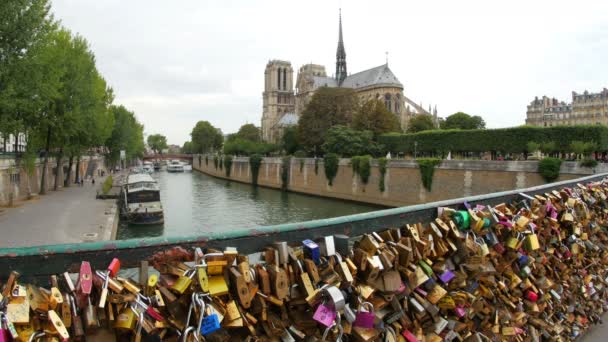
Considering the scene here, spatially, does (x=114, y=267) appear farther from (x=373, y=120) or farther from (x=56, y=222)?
(x=373, y=120)

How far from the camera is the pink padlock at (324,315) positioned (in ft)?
8.64

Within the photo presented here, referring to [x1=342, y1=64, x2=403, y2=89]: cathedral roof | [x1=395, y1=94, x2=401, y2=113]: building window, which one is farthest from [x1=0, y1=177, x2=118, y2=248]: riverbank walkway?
[x1=342, y1=64, x2=403, y2=89]: cathedral roof

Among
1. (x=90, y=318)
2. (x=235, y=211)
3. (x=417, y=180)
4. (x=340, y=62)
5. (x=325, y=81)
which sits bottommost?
(x=235, y=211)

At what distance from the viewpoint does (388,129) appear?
166 feet

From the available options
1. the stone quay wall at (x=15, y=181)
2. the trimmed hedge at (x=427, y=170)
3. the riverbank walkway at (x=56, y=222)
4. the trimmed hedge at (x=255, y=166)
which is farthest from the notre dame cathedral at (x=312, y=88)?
the riverbank walkway at (x=56, y=222)

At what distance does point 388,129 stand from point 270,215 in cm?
2440

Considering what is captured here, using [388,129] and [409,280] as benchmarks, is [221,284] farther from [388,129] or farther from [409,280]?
[388,129]

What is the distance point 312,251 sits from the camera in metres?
2.74

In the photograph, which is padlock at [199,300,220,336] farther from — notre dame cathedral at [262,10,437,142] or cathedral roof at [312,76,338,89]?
cathedral roof at [312,76,338,89]

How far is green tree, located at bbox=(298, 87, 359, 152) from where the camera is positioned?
171ft

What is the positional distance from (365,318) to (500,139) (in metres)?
33.6

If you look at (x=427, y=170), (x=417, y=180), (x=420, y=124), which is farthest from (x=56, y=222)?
(x=420, y=124)

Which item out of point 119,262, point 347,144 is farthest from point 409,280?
point 347,144

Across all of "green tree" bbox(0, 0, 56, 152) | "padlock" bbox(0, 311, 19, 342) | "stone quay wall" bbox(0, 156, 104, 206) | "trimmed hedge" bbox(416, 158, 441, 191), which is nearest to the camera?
"padlock" bbox(0, 311, 19, 342)
